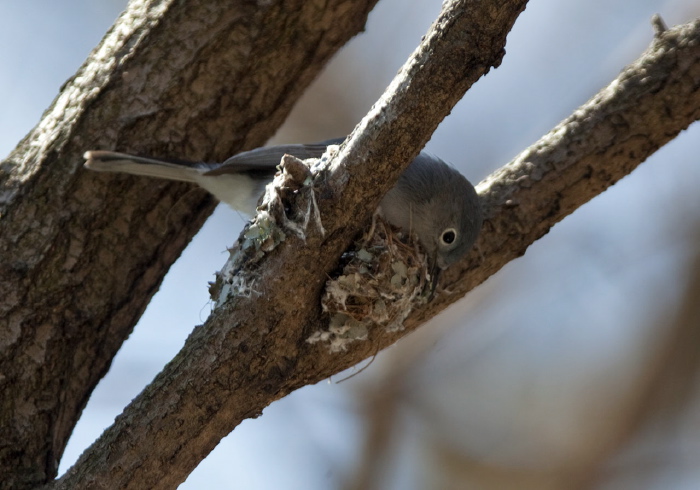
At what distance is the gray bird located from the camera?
9.11 ft

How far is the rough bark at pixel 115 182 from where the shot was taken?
8.09ft

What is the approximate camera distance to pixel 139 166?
2.65 meters

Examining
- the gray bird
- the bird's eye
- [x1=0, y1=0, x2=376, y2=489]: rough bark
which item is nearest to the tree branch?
[x1=0, y1=0, x2=376, y2=489]: rough bark

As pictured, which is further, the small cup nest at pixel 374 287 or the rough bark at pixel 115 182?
the rough bark at pixel 115 182

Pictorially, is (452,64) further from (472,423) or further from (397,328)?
(472,423)

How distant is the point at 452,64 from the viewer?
6.05 ft

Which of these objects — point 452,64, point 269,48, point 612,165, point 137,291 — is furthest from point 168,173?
point 612,165

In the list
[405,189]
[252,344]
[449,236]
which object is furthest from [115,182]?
[449,236]

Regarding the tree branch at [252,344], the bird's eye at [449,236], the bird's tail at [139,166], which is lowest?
the tree branch at [252,344]

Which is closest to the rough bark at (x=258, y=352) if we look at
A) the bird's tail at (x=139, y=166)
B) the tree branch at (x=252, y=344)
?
the tree branch at (x=252, y=344)

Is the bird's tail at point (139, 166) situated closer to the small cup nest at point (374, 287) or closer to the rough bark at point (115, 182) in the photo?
the rough bark at point (115, 182)

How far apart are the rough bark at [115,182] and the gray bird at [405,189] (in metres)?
0.11

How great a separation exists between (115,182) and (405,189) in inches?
45.8

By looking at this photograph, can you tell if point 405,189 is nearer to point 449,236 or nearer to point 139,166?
point 449,236
